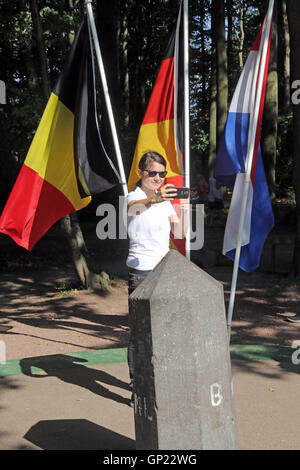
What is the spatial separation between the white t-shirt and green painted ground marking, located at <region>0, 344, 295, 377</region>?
167 cm

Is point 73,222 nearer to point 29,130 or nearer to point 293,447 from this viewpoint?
point 29,130

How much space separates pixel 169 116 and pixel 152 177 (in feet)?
5.68

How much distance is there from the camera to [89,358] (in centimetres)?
653

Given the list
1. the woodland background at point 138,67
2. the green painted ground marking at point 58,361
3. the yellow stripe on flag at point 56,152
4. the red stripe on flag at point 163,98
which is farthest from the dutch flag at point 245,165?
the woodland background at point 138,67

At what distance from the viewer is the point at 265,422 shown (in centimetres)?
470

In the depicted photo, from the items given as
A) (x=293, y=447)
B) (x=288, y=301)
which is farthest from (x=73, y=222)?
(x=293, y=447)

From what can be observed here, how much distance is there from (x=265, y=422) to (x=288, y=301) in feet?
16.9

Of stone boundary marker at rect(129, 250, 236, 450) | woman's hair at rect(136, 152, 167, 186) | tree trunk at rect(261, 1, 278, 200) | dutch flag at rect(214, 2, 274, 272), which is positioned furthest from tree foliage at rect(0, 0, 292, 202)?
stone boundary marker at rect(129, 250, 236, 450)

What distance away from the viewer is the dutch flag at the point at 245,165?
20.7ft

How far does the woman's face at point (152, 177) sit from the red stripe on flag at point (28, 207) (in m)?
1.57

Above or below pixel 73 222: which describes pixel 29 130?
above

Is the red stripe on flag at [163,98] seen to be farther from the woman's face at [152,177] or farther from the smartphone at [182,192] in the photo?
the smartphone at [182,192]

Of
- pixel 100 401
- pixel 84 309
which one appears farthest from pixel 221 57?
pixel 100 401

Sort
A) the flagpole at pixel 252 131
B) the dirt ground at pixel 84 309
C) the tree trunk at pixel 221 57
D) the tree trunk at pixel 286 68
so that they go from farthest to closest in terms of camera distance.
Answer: the tree trunk at pixel 286 68 → the tree trunk at pixel 221 57 → the dirt ground at pixel 84 309 → the flagpole at pixel 252 131
